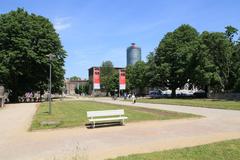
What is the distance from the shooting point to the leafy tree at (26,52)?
170 feet

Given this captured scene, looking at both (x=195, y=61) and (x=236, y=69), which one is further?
(x=195, y=61)

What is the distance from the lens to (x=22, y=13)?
56.4 m

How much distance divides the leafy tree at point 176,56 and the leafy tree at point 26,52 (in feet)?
81.9

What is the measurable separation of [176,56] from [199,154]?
64452mm

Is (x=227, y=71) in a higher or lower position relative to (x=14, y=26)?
lower

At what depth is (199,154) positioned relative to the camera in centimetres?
940

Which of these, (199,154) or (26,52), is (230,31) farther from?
(199,154)

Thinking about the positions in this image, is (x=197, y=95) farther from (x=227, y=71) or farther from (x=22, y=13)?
(x=22, y=13)

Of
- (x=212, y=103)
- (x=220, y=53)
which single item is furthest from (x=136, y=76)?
Result: (x=212, y=103)

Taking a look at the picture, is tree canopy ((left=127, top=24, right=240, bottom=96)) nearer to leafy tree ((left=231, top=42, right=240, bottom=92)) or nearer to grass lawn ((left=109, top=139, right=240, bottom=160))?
leafy tree ((left=231, top=42, right=240, bottom=92))

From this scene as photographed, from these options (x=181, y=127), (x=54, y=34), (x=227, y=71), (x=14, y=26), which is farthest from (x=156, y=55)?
(x=181, y=127)

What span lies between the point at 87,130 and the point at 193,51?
54.3 metres

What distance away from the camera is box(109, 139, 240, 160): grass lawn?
8984 mm

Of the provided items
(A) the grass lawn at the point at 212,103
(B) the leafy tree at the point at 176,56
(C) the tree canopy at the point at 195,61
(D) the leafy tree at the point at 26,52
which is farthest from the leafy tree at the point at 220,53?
(D) the leafy tree at the point at 26,52
